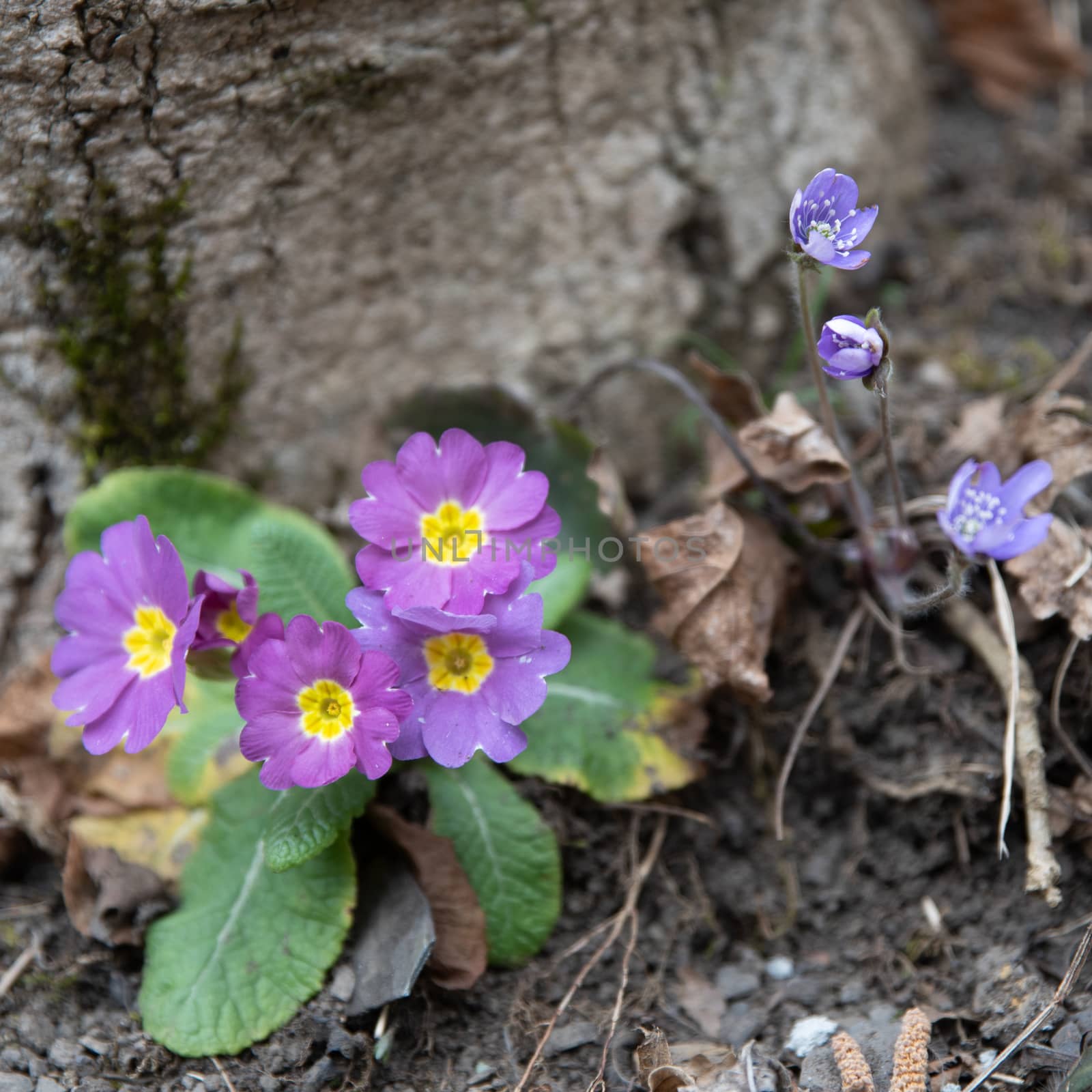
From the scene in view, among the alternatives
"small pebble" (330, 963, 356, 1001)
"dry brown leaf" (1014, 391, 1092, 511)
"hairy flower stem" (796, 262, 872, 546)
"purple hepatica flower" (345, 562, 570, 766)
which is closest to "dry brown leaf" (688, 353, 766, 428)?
"hairy flower stem" (796, 262, 872, 546)

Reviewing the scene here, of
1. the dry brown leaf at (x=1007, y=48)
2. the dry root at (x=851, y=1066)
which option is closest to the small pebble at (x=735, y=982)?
the dry root at (x=851, y=1066)

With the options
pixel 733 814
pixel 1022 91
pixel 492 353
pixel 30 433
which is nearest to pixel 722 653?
pixel 733 814

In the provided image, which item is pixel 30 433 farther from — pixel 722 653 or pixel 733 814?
pixel 733 814

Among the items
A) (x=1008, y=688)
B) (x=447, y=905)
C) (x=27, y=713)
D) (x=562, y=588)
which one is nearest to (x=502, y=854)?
(x=447, y=905)

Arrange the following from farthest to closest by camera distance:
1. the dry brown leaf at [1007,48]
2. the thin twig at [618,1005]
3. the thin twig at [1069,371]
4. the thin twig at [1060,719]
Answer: the dry brown leaf at [1007,48] → the thin twig at [1069,371] → the thin twig at [1060,719] → the thin twig at [618,1005]

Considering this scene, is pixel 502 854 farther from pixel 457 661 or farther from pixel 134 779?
pixel 134 779

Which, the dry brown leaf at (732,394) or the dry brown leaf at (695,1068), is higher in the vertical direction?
the dry brown leaf at (732,394)

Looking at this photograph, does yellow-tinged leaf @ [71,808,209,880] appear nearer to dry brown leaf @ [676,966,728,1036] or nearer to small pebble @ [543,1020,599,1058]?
small pebble @ [543,1020,599,1058]

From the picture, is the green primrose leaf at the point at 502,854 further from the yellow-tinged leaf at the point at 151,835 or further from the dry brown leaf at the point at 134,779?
the dry brown leaf at the point at 134,779
